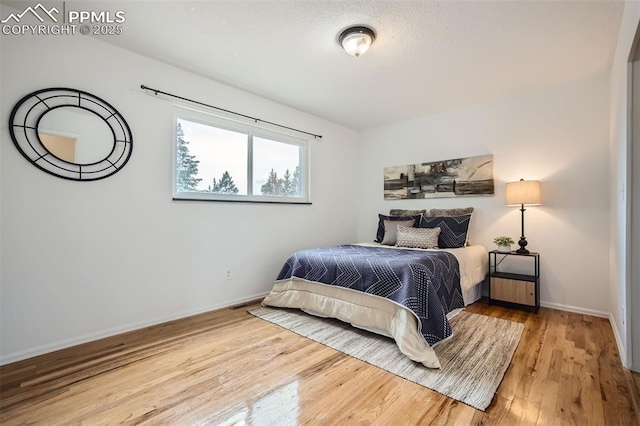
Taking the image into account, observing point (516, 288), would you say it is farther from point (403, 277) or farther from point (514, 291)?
point (403, 277)

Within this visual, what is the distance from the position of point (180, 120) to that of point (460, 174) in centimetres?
340

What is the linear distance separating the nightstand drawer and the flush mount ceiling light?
9.09 feet

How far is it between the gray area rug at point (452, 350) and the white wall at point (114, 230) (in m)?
0.78

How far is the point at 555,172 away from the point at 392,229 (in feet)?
6.09

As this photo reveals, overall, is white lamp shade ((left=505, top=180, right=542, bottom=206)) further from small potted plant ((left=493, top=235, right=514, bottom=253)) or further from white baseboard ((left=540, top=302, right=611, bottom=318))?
white baseboard ((left=540, top=302, right=611, bottom=318))

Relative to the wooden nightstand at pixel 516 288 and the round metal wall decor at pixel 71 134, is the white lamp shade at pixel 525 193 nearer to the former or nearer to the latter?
the wooden nightstand at pixel 516 288

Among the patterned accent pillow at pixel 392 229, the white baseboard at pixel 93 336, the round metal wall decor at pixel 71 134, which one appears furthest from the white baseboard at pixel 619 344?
the round metal wall decor at pixel 71 134

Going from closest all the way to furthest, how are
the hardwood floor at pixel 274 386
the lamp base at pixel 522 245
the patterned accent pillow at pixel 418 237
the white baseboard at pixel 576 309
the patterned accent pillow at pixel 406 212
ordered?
the hardwood floor at pixel 274 386
the white baseboard at pixel 576 309
the lamp base at pixel 522 245
the patterned accent pillow at pixel 418 237
the patterned accent pillow at pixel 406 212

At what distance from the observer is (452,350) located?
2100mm

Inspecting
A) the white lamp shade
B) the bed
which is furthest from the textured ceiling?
the bed

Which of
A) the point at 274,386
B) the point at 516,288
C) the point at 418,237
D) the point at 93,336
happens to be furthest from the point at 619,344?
the point at 93,336

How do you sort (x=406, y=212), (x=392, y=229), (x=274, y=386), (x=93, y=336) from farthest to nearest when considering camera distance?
1. (x=406, y=212)
2. (x=392, y=229)
3. (x=93, y=336)
4. (x=274, y=386)

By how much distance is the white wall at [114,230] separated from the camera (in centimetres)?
199

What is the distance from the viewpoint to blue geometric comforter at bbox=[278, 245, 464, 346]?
2.04 metres
